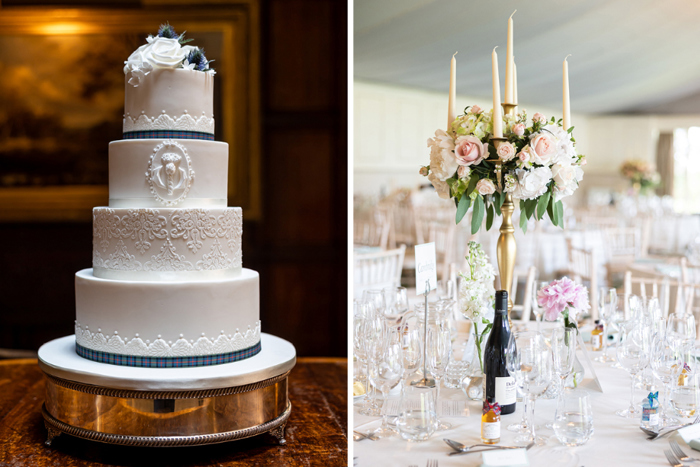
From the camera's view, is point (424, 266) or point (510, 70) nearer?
point (510, 70)

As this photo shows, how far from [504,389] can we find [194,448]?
1.40 m

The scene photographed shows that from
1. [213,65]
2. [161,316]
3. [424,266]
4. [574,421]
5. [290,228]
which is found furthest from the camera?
[290,228]

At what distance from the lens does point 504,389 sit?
68.1 inches

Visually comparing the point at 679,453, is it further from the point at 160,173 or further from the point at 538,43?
the point at 538,43

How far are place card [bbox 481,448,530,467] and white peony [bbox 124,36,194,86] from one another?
6.16 feet

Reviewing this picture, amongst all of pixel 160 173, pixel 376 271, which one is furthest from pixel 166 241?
pixel 376 271

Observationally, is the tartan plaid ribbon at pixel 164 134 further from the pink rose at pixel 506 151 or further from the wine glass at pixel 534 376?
the wine glass at pixel 534 376

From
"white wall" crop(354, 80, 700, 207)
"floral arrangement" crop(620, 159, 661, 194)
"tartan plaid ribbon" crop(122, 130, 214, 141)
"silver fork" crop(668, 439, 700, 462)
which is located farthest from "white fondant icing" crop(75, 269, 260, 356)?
"floral arrangement" crop(620, 159, 661, 194)

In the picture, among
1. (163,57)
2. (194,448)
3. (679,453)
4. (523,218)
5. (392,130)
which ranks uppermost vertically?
(392,130)

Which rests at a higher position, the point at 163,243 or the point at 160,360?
the point at 163,243

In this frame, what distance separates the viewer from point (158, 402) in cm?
232

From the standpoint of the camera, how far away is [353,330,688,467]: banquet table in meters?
1.51

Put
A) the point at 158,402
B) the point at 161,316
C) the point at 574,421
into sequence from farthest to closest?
the point at 161,316, the point at 158,402, the point at 574,421

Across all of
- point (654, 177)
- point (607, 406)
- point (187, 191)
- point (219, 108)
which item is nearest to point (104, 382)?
point (187, 191)
